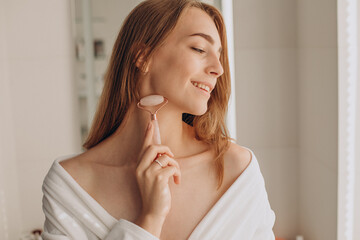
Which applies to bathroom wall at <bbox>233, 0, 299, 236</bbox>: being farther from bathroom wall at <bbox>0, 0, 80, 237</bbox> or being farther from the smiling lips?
the smiling lips

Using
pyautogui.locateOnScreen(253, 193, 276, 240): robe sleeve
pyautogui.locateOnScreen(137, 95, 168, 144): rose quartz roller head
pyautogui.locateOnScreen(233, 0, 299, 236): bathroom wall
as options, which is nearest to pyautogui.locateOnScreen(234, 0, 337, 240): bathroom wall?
pyautogui.locateOnScreen(233, 0, 299, 236): bathroom wall

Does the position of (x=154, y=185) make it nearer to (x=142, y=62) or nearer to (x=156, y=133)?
(x=156, y=133)

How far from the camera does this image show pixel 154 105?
2.61 ft

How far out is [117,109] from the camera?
863 millimetres

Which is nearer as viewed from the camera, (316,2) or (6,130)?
(316,2)

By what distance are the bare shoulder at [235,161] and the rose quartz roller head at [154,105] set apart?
208mm

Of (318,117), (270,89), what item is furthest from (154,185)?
(270,89)

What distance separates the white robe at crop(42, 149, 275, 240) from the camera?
795mm

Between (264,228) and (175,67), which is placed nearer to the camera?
(175,67)

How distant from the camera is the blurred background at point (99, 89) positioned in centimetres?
187

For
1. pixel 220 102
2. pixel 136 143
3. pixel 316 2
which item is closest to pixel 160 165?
pixel 136 143

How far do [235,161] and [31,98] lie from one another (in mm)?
1547
